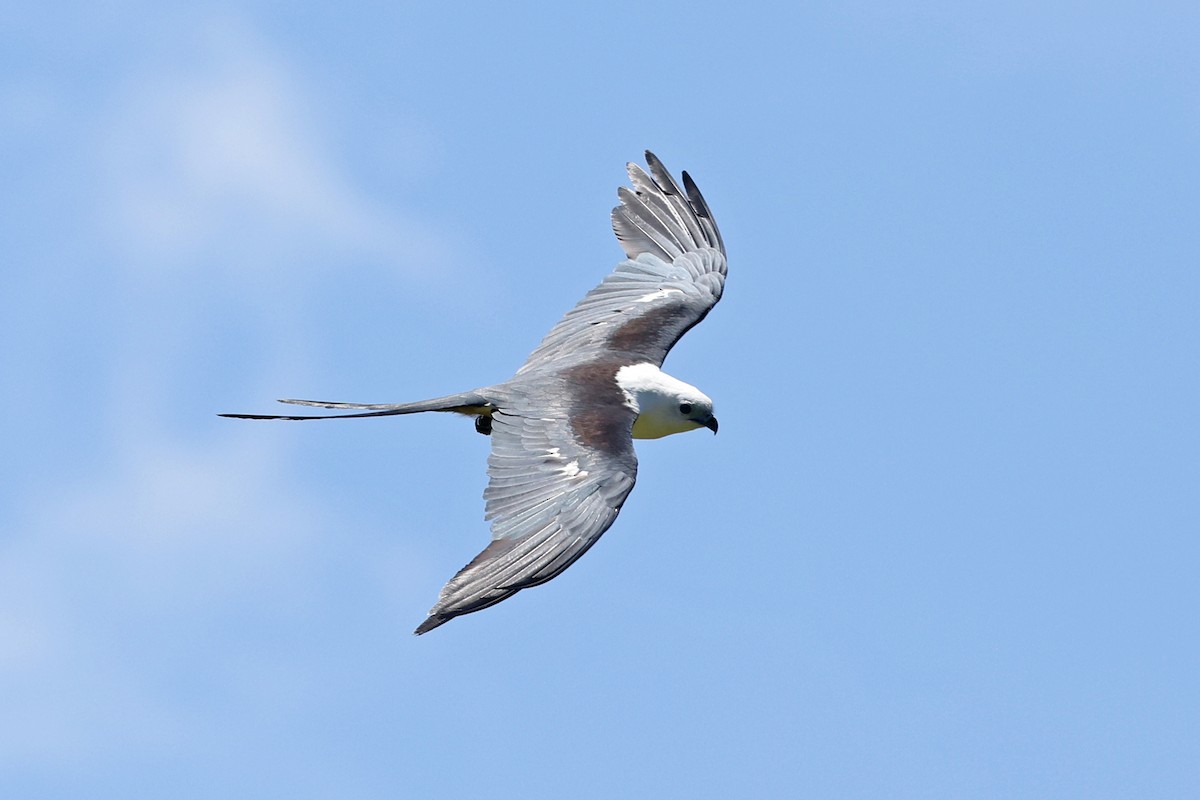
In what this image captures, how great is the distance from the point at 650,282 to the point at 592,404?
9.26ft

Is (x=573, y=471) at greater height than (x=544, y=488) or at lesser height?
greater

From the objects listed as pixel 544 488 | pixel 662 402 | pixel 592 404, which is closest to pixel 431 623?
pixel 544 488

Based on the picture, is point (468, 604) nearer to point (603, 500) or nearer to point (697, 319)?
point (603, 500)

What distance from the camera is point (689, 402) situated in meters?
13.0

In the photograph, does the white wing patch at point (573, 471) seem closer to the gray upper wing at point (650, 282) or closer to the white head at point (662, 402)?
the white head at point (662, 402)

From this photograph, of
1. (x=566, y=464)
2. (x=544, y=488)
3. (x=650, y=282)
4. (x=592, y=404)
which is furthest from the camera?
(x=650, y=282)

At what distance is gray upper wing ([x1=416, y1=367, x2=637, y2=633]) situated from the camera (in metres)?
9.75

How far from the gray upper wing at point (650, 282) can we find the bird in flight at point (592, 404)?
1cm

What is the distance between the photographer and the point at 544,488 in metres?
10.7

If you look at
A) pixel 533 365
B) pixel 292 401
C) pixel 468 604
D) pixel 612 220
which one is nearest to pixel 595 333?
pixel 533 365

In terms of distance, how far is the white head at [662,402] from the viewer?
12.9 meters

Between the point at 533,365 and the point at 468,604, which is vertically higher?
the point at 533,365

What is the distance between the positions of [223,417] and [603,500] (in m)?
2.66

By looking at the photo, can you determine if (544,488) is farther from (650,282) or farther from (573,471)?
(650,282)
